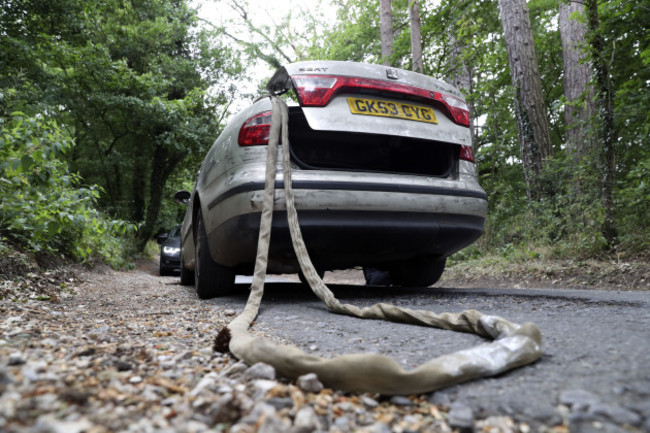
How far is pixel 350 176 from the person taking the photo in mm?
2680

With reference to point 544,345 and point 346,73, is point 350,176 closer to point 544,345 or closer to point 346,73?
point 346,73

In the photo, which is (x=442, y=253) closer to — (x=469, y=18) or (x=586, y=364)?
(x=586, y=364)

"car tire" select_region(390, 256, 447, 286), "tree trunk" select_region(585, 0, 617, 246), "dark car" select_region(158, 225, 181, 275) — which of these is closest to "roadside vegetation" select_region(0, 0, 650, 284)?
"tree trunk" select_region(585, 0, 617, 246)

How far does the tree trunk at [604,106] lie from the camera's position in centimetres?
492

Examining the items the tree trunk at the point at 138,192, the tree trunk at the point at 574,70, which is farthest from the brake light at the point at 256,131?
the tree trunk at the point at 138,192

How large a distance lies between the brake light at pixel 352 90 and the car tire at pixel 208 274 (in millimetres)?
1335

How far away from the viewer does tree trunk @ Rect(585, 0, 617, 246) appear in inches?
194

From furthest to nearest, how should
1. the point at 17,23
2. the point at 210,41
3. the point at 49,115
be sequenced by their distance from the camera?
the point at 210,41 → the point at 17,23 → the point at 49,115

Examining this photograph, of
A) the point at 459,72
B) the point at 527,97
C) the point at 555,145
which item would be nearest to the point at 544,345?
the point at 527,97

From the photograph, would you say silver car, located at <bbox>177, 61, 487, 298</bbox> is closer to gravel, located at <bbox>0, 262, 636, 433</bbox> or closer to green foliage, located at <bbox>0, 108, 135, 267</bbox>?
gravel, located at <bbox>0, 262, 636, 433</bbox>

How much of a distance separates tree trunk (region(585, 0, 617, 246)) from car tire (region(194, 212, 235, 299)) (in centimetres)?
426

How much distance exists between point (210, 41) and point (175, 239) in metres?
9.16

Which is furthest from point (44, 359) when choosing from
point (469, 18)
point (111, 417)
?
point (469, 18)

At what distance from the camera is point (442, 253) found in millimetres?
3213
